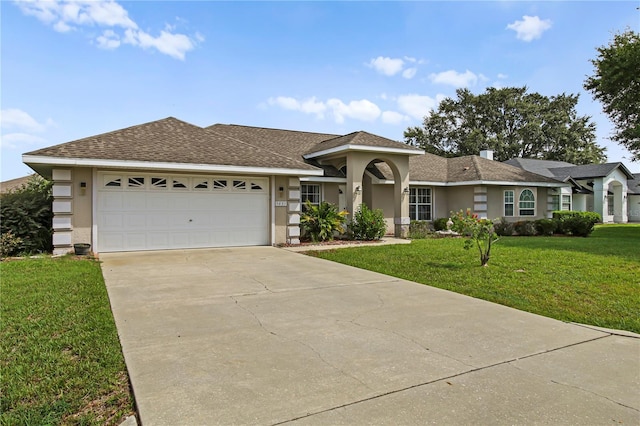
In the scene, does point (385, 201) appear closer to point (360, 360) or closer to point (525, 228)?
point (525, 228)

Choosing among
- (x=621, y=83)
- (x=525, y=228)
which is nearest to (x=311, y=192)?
(x=525, y=228)

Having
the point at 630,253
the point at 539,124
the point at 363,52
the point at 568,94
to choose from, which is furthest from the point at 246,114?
the point at 568,94

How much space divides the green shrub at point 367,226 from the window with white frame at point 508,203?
9.31 metres

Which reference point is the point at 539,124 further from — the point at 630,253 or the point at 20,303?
the point at 20,303

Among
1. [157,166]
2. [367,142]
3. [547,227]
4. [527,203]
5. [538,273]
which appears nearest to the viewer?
[538,273]

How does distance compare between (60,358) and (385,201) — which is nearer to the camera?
(60,358)

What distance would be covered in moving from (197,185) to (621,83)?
803 inches

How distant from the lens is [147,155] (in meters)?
11.7

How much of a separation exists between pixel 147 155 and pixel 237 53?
197 inches

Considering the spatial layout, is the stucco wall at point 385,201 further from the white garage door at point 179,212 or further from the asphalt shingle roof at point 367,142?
the white garage door at point 179,212

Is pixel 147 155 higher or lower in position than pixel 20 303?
higher

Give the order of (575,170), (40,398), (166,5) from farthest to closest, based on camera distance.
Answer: (575,170), (166,5), (40,398)

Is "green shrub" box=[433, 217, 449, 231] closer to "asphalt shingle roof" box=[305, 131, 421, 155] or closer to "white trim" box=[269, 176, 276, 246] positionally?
"asphalt shingle roof" box=[305, 131, 421, 155]

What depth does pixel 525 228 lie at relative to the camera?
18.7m
